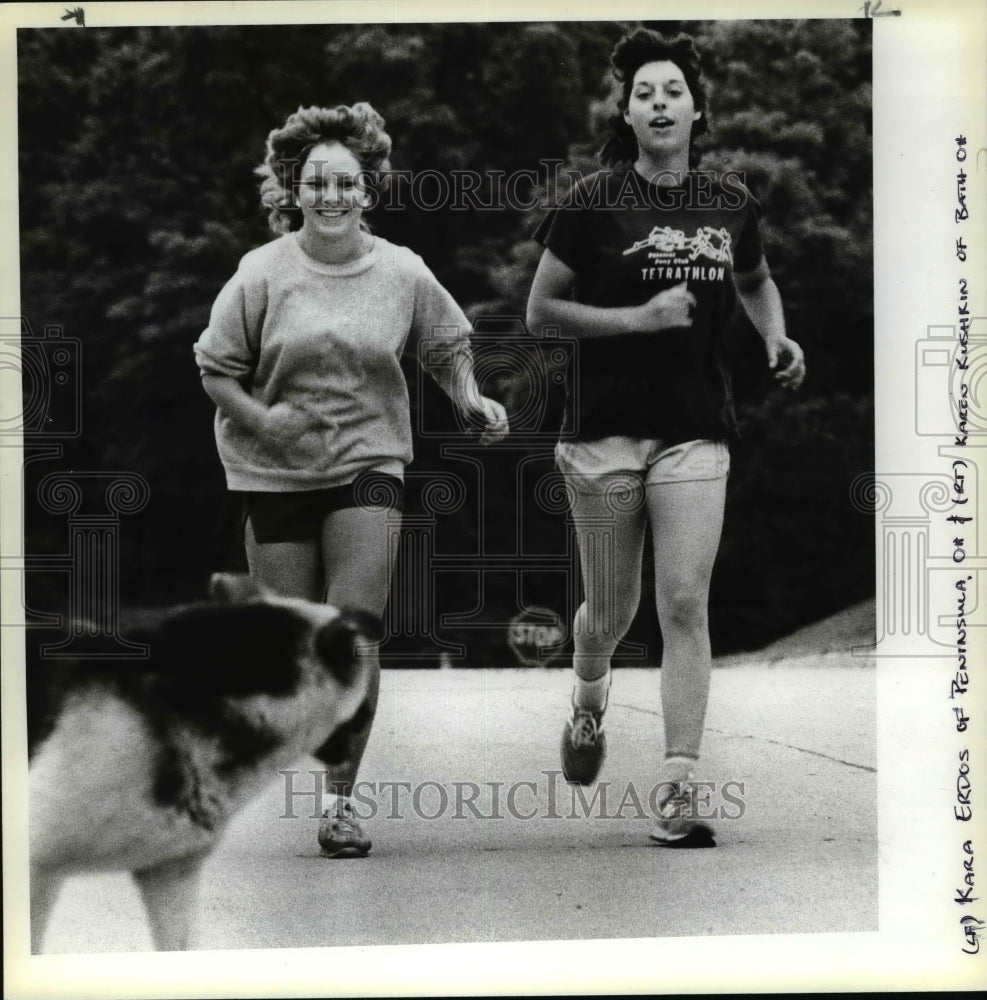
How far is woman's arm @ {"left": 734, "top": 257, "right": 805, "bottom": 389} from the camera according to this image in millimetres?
4426

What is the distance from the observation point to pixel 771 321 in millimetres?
4441

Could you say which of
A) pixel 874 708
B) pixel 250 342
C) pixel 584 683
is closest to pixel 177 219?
pixel 250 342

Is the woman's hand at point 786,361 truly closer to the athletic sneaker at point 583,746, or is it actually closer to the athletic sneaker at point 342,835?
the athletic sneaker at point 583,746

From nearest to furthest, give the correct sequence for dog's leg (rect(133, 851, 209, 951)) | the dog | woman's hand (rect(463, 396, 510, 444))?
the dog, dog's leg (rect(133, 851, 209, 951)), woman's hand (rect(463, 396, 510, 444))

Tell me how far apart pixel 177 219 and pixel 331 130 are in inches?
20.7

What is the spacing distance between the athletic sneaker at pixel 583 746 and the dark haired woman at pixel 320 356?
61 centimetres

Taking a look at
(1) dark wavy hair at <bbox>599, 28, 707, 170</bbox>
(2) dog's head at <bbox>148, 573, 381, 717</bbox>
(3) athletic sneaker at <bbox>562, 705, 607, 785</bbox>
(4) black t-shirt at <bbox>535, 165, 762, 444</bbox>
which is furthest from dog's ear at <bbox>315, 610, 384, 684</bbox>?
(1) dark wavy hair at <bbox>599, 28, 707, 170</bbox>

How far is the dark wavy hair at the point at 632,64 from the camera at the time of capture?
172 inches

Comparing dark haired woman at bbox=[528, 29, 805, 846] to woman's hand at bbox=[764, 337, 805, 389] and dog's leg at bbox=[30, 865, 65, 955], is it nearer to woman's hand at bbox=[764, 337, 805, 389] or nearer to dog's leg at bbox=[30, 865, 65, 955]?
woman's hand at bbox=[764, 337, 805, 389]

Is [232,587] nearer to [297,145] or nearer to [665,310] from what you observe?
[297,145]

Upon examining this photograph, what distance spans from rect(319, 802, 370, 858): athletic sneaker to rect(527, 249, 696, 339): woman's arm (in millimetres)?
1568

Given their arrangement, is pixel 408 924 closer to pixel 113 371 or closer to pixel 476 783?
pixel 476 783

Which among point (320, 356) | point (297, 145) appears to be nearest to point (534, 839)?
point (320, 356)

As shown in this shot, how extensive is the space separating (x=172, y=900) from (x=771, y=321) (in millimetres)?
2494
